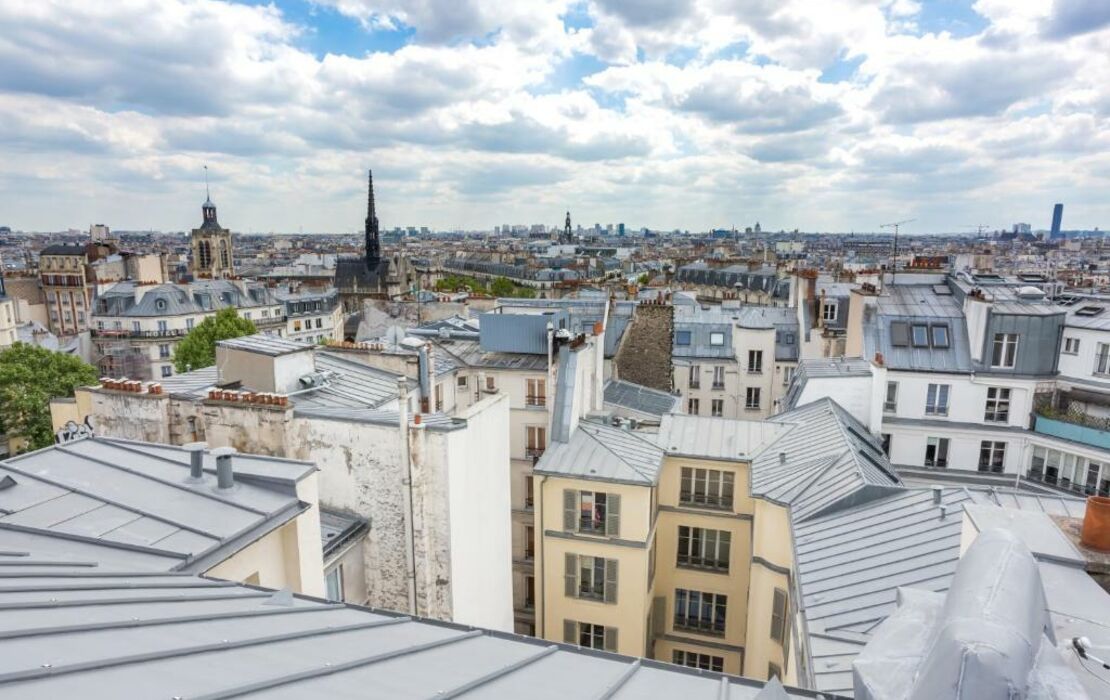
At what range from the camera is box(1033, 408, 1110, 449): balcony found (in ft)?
65.7

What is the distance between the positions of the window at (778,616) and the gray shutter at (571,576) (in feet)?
18.4

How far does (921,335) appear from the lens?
23656mm

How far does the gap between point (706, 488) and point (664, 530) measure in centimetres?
185

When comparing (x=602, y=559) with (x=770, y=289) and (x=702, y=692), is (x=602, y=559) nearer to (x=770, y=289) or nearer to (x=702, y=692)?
(x=702, y=692)

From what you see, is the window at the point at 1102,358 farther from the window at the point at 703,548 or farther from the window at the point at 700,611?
the window at the point at 700,611

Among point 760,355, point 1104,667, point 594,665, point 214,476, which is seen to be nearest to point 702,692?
point 594,665

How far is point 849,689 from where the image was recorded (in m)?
7.77

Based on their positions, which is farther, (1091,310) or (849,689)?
(1091,310)

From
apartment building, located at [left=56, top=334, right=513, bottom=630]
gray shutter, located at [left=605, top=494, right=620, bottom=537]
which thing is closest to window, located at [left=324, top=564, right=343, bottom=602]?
apartment building, located at [left=56, top=334, right=513, bottom=630]

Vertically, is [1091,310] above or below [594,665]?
above

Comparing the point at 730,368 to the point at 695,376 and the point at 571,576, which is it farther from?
the point at 571,576

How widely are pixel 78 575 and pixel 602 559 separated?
13544 mm

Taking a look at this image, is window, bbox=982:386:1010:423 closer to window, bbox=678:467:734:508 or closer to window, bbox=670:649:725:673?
window, bbox=678:467:734:508

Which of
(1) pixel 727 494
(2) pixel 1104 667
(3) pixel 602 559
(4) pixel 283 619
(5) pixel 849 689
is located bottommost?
(3) pixel 602 559
